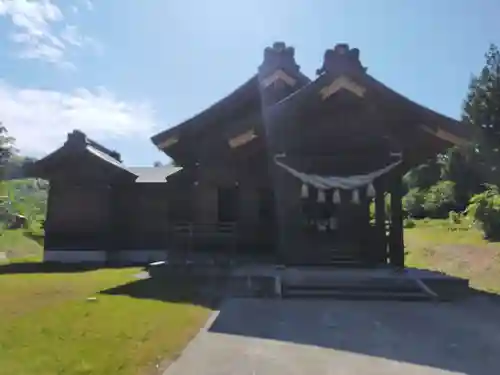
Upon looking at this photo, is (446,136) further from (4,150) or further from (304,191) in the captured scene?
(4,150)

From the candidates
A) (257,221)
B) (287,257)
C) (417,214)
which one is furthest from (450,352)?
(417,214)

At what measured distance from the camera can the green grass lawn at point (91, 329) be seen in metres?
4.61

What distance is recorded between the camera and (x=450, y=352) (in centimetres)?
528

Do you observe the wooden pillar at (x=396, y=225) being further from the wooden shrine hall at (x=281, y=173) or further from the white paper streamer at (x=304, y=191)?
the white paper streamer at (x=304, y=191)

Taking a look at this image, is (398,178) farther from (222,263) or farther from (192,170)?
(192,170)

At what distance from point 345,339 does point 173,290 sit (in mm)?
4200

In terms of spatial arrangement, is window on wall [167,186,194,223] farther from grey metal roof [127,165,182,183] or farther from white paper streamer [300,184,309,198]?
white paper streamer [300,184,309,198]

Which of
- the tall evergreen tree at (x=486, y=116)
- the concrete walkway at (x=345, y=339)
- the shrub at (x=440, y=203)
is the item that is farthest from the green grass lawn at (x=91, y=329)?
the tall evergreen tree at (x=486, y=116)

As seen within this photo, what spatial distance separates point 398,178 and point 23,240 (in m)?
19.1

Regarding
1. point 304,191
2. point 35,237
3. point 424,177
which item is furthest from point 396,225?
point 424,177

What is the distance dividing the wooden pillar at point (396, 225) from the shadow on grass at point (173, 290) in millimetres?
4376

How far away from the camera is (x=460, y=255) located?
48.7ft

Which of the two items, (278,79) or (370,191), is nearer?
(370,191)

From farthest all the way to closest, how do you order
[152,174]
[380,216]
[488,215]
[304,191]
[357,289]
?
[152,174] → [488,215] → [380,216] → [304,191] → [357,289]
